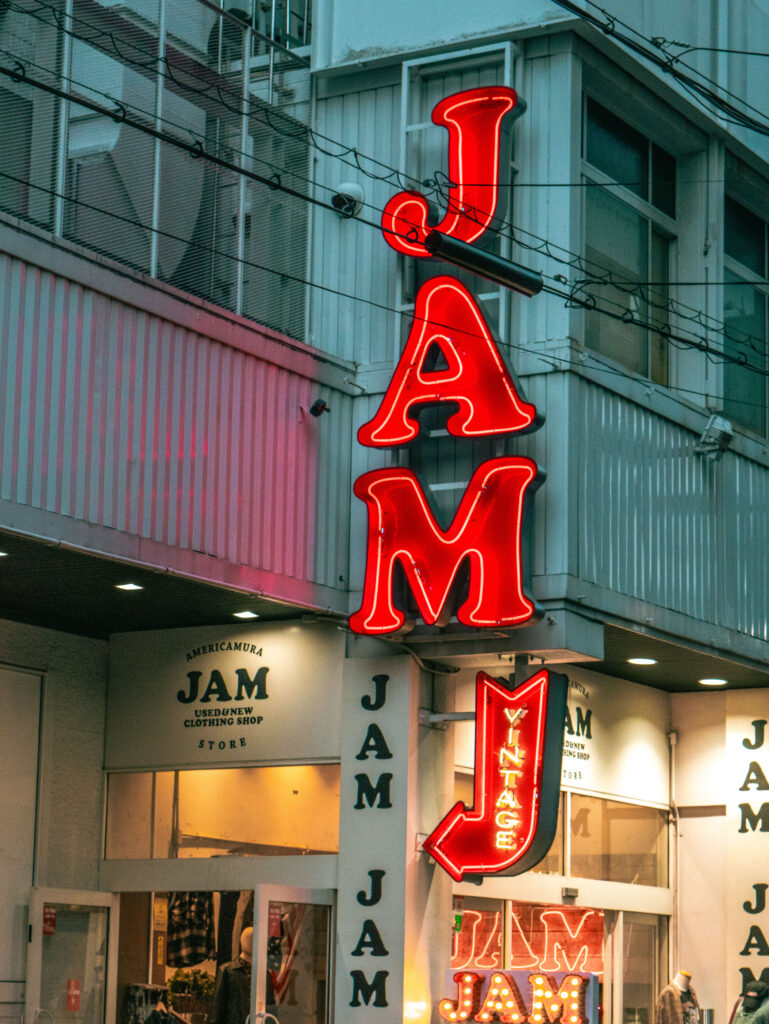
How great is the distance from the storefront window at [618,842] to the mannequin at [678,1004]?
1.51 metres

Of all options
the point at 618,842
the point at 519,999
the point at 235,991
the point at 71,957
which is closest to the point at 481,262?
the point at 519,999

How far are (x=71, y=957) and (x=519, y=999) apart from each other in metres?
4.64

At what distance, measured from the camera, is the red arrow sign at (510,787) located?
15625 mm

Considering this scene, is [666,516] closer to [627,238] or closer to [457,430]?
[457,430]

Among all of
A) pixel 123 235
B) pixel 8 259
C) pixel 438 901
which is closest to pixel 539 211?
pixel 123 235

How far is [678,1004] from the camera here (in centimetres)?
1858

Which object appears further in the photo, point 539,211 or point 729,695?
point 729,695

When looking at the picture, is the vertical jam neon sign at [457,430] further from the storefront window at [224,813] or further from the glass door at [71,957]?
the glass door at [71,957]

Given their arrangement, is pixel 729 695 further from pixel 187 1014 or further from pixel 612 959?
pixel 187 1014

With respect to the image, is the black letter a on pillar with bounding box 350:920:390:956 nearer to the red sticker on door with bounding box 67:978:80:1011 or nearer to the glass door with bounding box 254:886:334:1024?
the glass door with bounding box 254:886:334:1024

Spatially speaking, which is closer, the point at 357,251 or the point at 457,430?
the point at 457,430

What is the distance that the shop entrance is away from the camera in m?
15.9

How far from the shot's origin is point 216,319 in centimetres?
1572

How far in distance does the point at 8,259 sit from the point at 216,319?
7.94ft
